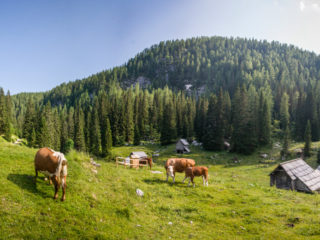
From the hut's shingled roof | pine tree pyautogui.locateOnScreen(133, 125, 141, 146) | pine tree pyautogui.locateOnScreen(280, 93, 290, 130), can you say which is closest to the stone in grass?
the hut's shingled roof

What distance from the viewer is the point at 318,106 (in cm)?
8831

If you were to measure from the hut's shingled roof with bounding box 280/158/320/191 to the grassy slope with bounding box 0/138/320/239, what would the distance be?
56.4 feet

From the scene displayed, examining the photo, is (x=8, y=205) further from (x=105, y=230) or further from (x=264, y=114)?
(x=264, y=114)

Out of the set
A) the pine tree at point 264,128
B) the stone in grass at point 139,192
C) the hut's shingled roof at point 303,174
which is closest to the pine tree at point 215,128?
the pine tree at point 264,128

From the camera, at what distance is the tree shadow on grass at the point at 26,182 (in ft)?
36.0

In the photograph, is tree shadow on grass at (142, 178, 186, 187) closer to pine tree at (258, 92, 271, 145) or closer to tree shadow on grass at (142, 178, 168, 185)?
tree shadow on grass at (142, 178, 168, 185)

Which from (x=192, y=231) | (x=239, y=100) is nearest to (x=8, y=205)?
(x=192, y=231)

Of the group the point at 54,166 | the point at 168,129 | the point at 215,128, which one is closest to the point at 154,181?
the point at 54,166

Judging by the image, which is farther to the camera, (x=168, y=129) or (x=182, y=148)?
(x=168, y=129)

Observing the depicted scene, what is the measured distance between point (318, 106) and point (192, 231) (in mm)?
102863

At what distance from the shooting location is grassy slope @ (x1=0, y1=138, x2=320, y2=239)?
9672 millimetres

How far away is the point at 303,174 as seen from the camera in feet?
110

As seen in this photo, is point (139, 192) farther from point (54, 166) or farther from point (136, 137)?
point (136, 137)

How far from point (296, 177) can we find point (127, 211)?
3196cm
